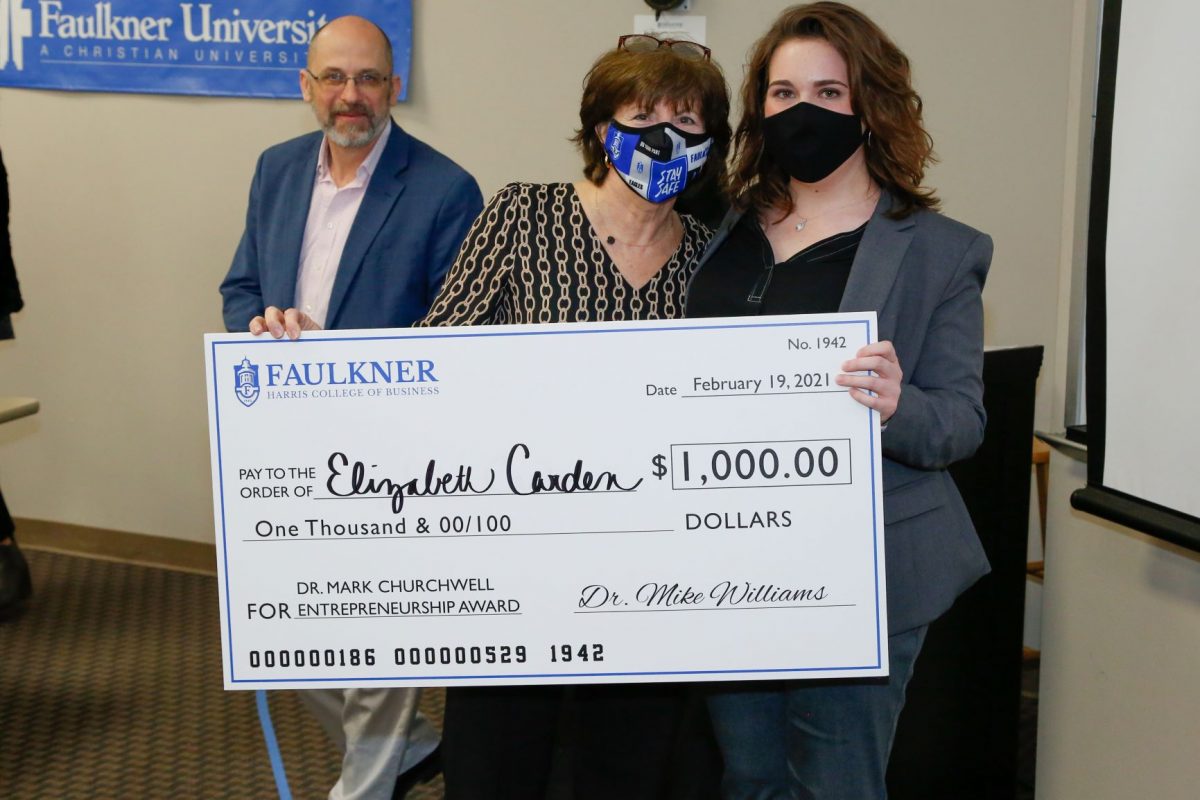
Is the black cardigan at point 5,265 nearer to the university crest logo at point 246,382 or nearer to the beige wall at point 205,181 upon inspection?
the beige wall at point 205,181

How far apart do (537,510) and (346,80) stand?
1385 millimetres

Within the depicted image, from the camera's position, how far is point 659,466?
5.73ft

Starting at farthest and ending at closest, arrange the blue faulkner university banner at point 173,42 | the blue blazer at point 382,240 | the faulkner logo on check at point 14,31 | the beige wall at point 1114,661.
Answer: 1. the faulkner logo on check at point 14,31
2. the blue faulkner university banner at point 173,42
3. the blue blazer at point 382,240
4. the beige wall at point 1114,661

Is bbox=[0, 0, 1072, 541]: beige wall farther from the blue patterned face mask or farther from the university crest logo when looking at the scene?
the university crest logo

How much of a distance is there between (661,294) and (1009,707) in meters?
1.45

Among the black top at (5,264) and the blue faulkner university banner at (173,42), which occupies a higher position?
the blue faulkner university banner at (173,42)

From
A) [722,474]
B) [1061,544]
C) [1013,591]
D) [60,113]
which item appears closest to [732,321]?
[722,474]

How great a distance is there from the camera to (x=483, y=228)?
197 cm

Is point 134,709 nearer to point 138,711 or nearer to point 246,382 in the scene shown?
point 138,711

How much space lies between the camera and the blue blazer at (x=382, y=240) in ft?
8.65

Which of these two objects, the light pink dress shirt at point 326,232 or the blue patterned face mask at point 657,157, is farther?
the light pink dress shirt at point 326,232
